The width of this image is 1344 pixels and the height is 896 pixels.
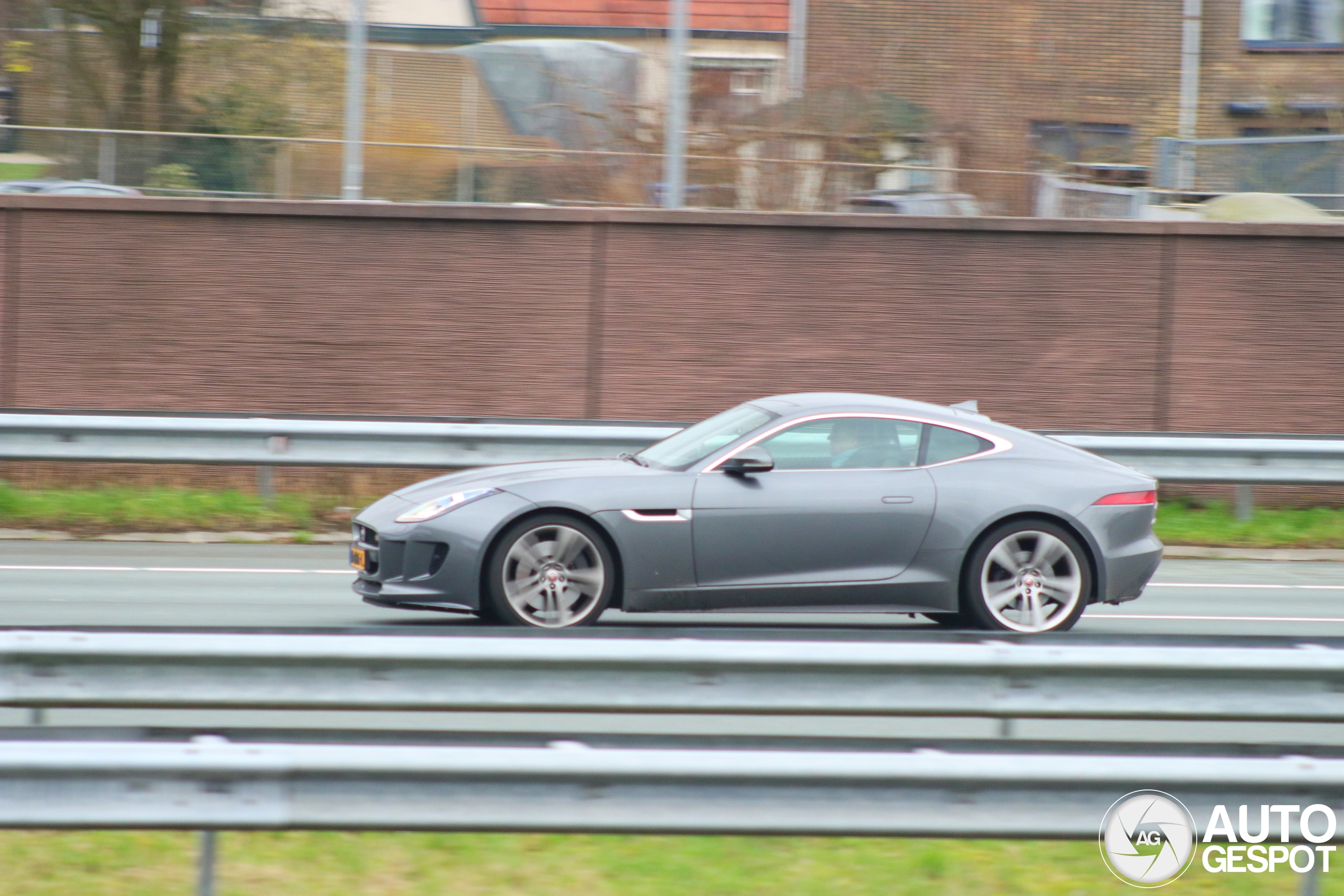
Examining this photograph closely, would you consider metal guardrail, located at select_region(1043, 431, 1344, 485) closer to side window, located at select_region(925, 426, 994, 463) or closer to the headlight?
side window, located at select_region(925, 426, 994, 463)

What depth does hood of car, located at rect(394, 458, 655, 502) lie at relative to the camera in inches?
309

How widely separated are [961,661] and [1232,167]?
13.3 meters

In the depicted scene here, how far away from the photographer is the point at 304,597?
9.19 m

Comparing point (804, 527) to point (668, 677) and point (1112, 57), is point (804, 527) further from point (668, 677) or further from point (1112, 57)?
point (1112, 57)

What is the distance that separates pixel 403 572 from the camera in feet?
25.1

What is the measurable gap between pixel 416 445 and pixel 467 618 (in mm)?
4097

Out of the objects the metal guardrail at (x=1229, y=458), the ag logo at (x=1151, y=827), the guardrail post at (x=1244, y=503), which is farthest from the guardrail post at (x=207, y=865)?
the guardrail post at (x=1244, y=503)

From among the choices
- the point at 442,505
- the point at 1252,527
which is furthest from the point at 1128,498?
the point at 1252,527

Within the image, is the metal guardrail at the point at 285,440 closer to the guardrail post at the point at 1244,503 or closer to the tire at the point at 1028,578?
the tire at the point at 1028,578

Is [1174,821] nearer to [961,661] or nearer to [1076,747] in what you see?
[1076,747]

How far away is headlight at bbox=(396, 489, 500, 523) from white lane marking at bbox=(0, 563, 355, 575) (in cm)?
259

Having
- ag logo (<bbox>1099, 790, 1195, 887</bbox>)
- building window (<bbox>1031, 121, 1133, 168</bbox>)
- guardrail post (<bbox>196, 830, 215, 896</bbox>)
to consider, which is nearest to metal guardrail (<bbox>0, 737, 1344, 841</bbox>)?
ag logo (<bbox>1099, 790, 1195, 887</bbox>)

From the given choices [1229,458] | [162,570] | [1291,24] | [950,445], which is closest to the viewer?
[950,445]

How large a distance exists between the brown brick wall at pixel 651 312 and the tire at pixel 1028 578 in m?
6.58
